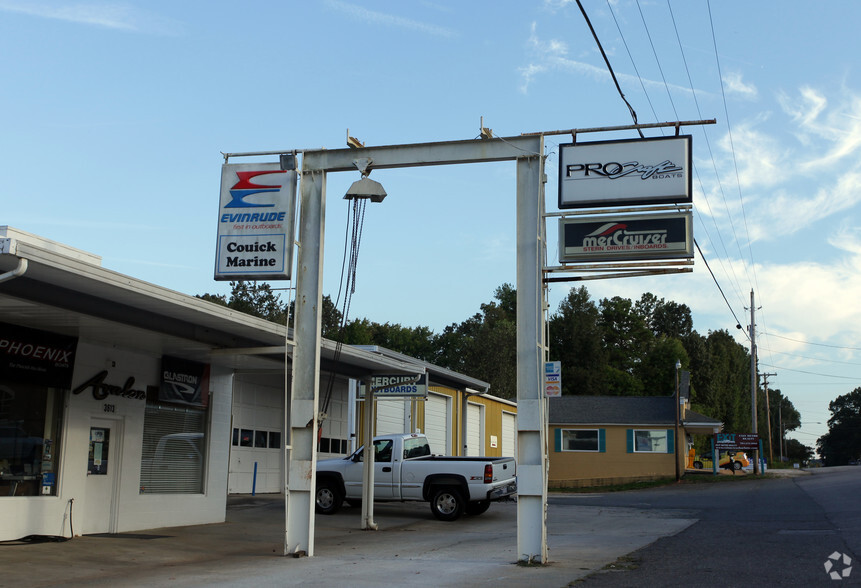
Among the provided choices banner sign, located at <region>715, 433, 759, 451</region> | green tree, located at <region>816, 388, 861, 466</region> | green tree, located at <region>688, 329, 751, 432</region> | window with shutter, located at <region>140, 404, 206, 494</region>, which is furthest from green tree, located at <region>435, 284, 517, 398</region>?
green tree, located at <region>816, 388, 861, 466</region>

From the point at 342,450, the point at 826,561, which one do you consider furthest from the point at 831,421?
the point at 826,561

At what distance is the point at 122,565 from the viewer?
452 inches

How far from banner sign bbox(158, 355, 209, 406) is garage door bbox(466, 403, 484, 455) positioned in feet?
56.6

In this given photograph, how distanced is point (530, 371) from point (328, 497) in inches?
404

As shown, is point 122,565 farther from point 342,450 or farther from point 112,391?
point 342,450

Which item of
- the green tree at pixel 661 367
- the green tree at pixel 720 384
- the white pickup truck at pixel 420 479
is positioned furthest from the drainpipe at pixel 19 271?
the green tree at pixel 661 367

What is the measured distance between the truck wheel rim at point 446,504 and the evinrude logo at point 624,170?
9.54 m

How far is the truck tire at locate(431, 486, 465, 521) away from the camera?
62.2 feet

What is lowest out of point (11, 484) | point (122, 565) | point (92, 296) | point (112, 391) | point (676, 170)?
point (122, 565)

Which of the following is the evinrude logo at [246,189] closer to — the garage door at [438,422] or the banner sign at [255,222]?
the banner sign at [255,222]

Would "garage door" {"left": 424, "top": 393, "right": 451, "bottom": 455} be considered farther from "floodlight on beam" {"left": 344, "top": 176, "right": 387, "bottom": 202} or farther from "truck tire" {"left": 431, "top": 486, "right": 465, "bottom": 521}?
"floodlight on beam" {"left": 344, "top": 176, "right": 387, "bottom": 202}

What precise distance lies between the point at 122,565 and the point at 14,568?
1.35 m

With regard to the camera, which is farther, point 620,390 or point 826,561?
point 620,390

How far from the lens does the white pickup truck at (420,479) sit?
1888cm
